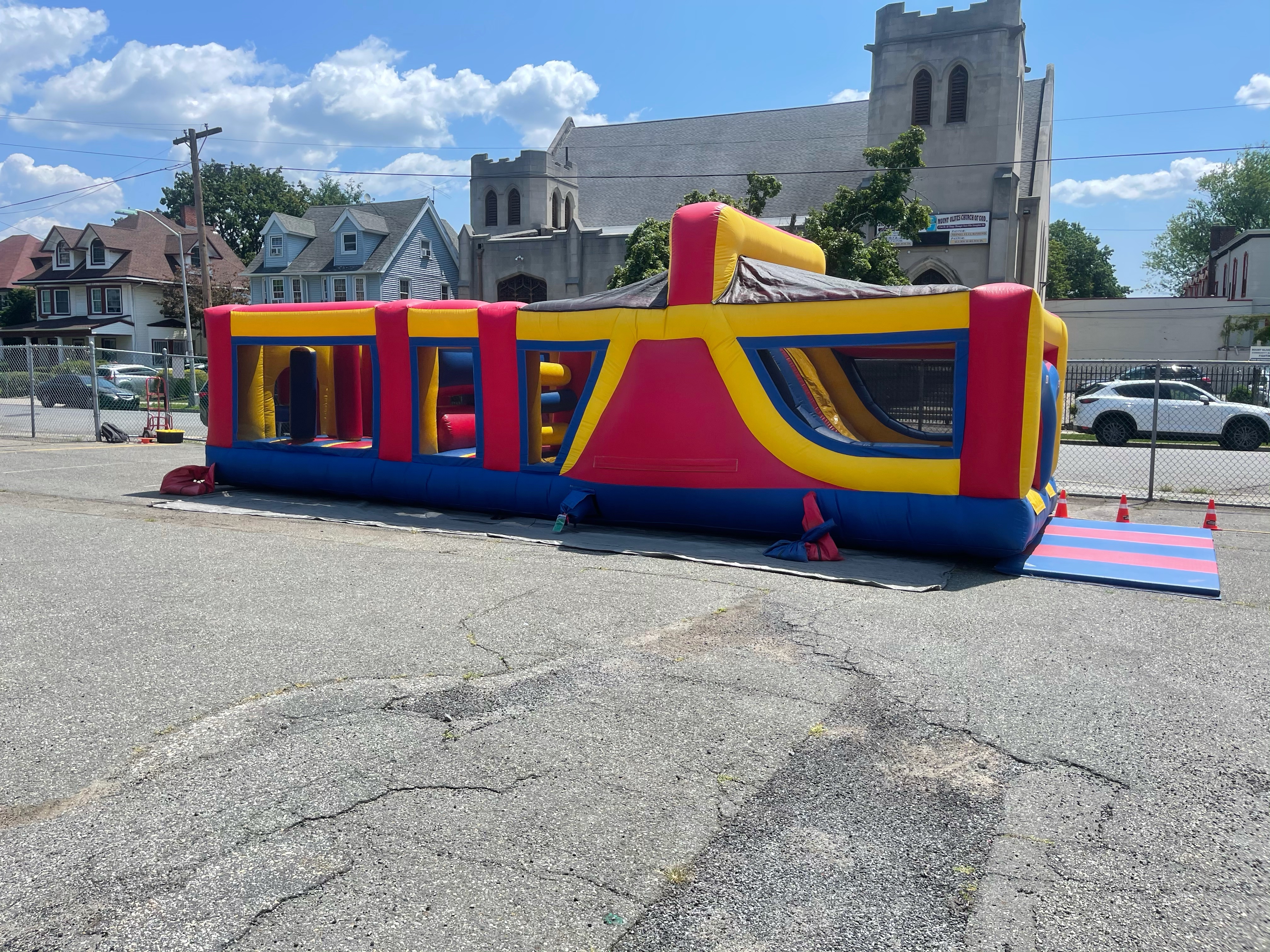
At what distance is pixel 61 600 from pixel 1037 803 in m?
5.90

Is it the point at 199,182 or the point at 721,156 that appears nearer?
the point at 199,182

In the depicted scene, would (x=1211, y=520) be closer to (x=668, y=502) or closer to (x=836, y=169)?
(x=668, y=502)

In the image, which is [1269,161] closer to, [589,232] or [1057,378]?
[589,232]

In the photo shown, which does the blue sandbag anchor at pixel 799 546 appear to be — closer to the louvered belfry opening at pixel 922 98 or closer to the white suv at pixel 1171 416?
the white suv at pixel 1171 416

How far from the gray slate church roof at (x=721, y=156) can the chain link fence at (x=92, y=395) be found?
56.1 feet

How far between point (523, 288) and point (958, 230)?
15.2 metres

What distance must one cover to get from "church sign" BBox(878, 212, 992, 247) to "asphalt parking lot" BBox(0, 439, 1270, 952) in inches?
929

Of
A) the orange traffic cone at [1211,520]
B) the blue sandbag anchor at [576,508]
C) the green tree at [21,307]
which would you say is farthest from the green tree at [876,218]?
the green tree at [21,307]

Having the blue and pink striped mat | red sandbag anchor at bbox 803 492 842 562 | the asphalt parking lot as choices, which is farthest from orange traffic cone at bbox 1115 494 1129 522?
red sandbag anchor at bbox 803 492 842 562

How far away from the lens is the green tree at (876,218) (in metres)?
22.2

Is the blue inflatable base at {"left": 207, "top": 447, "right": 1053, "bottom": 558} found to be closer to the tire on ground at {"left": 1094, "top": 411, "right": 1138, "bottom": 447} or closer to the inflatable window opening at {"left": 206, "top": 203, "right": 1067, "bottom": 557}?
the inflatable window opening at {"left": 206, "top": 203, "right": 1067, "bottom": 557}

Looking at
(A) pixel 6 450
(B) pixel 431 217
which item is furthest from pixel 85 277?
(A) pixel 6 450

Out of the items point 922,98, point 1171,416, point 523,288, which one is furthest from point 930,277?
point 523,288

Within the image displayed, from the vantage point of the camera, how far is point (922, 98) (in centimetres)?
2970
